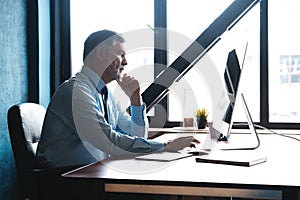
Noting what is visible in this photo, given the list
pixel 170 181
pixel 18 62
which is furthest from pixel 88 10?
pixel 170 181

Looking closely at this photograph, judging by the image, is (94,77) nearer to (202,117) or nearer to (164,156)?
(164,156)

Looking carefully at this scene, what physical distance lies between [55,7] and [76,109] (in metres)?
2.03

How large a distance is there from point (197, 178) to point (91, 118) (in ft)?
1.92

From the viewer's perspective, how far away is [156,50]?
134 inches

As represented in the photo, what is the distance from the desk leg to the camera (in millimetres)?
1029

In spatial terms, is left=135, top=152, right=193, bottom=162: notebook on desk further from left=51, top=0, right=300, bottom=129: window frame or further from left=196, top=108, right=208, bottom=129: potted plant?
left=51, top=0, right=300, bottom=129: window frame

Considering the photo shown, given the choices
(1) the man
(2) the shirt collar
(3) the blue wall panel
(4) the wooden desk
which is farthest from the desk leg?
(3) the blue wall panel

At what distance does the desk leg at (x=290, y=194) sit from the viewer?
103 cm

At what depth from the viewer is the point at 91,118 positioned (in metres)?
1.56

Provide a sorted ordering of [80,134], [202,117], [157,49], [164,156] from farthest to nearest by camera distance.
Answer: [157,49]
[202,117]
[80,134]
[164,156]

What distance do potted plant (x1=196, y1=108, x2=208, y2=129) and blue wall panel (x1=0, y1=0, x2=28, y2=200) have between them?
1310mm

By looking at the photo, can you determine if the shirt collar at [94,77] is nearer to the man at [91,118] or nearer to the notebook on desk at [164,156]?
the man at [91,118]

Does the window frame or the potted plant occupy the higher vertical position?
the window frame

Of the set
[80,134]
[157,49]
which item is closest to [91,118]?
[80,134]
